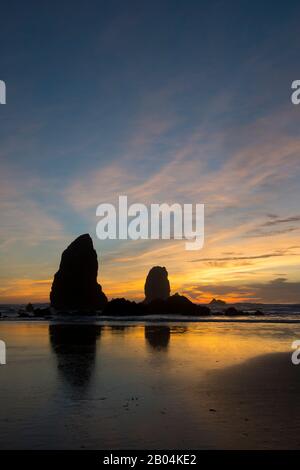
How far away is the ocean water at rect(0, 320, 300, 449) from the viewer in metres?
9.96

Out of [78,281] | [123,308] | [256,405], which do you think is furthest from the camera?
[78,281]

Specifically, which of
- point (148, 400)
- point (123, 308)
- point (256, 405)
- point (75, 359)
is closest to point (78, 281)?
point (123, 308)


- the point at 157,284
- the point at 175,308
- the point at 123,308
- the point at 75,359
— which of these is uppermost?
the point at 157,284

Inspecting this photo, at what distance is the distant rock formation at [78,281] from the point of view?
127 m

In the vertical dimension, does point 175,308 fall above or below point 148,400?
below

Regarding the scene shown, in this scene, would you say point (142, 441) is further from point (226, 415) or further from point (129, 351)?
point (129, 351)

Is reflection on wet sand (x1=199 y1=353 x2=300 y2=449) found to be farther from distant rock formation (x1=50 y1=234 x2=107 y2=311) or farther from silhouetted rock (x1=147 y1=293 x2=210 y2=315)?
distant rock formation (x1=50 y1=234 x2=107 y2=311)

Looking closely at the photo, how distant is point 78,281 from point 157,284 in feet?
219

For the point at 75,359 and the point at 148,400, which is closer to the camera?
the point at 148,400

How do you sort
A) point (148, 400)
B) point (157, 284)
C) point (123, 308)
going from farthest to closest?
1. point (157, 284)
2. point (123, 308)
3. point (148, 400)

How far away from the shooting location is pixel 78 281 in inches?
5054

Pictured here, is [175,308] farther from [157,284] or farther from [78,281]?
[157,284]
